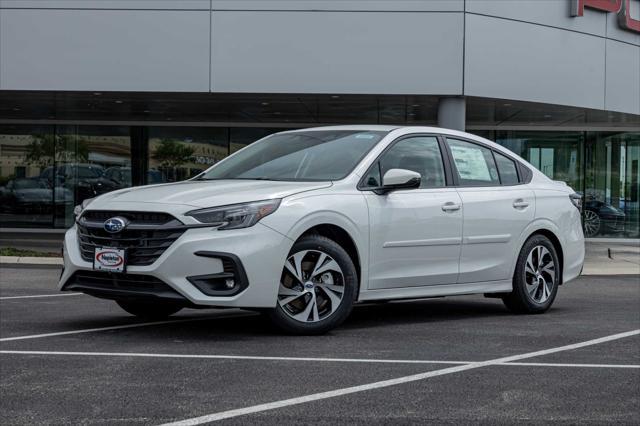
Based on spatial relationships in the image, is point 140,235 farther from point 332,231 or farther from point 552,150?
point 552,150

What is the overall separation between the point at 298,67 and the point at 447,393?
1298 centimetres

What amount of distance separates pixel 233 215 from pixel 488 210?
8.87 feet

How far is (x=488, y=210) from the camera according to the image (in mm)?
8672

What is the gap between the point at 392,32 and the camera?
17.8m

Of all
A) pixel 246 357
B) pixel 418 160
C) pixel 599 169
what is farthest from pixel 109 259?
pixel 599 169

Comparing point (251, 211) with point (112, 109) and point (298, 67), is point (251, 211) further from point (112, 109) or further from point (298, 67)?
point (112, 109)

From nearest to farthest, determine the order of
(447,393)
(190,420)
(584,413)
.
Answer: (190,420) < (584,413) < (447,393)

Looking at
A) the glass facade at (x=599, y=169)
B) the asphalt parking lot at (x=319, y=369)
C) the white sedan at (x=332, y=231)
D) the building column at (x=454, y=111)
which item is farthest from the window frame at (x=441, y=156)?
the glass facade at (x=599, y=169)

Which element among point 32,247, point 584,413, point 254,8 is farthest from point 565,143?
point 584,413

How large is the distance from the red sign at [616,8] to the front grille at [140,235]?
13901 mm

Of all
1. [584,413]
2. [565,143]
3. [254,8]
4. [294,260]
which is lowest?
[584,413]

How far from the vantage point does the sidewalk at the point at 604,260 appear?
49.0 feet

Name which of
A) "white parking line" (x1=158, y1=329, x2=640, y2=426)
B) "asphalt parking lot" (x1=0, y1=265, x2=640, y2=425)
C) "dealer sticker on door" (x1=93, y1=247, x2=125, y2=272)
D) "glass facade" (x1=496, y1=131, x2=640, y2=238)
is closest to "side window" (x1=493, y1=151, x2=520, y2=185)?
"asphalt parking lot" (x1=0, y1=265, x2=640, y2=425)

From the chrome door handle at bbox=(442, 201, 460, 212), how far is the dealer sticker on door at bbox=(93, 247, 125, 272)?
108 inches
